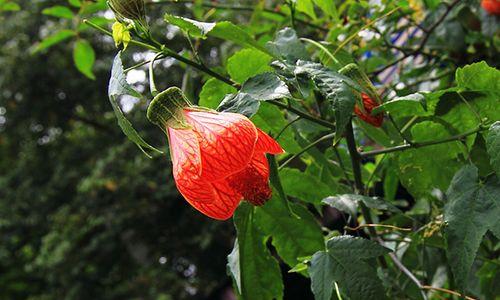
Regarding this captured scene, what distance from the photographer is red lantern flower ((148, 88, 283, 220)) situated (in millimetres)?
495

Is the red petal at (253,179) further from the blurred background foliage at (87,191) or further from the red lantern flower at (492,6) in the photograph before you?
the blurred background foliage at (87,191)

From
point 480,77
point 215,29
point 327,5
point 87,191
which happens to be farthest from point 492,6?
point 87,191

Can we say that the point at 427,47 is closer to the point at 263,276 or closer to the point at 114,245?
the point at 263,276

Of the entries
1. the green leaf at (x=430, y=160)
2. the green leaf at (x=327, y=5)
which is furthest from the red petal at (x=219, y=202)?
the green leaf at (x=327, y=5)

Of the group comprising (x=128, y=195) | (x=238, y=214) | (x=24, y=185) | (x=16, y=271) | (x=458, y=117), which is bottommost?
(x=16, y=271)

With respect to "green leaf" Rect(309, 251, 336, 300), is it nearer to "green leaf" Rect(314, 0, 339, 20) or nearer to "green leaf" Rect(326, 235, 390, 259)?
"green leaf" Rect(326, 235, 390, 259)

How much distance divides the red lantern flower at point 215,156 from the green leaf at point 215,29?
0.20 feet

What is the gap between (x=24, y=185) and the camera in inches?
191

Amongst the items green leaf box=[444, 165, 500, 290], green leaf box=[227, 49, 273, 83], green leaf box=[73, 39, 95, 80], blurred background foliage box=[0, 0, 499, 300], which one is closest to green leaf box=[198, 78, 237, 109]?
green leaf box=[227, 49, 273, 83]

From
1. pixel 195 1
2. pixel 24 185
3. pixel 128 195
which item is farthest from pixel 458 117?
pixel 24 185

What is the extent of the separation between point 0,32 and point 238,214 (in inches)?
190

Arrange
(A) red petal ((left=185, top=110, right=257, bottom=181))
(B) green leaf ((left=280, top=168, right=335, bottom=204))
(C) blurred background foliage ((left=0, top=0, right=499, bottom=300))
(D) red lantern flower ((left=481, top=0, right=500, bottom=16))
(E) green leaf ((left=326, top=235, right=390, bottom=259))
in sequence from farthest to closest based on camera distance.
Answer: (C) blurred background foliage ((left=0, top=0, right=499, bottom=300)) < (D) red lantern flower ((left=481, top=0, right=500, bottom=16)) < (B) green leaf ((left=280, top=168, right=335, bottom=204)) < (E) green leaf ((left=326, top=235, right=390, bottom=259)) < (A) red petal ((left=185, top=110, right=257, bottom=181))

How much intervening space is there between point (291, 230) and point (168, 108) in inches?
8.8

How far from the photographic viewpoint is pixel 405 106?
2.00 ft
